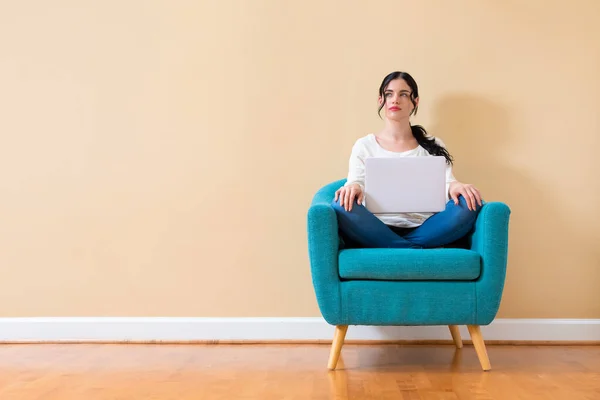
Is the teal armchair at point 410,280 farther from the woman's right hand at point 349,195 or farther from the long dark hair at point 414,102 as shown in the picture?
the long dark hair at point 414,102

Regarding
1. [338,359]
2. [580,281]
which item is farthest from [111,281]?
[580,281]

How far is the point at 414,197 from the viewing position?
2.69 meters

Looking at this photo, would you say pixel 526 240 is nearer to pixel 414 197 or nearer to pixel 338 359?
pixel 414 197

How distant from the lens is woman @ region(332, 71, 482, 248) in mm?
2631

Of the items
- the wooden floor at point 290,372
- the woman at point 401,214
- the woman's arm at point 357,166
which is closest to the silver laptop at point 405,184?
the woman at point 401,214

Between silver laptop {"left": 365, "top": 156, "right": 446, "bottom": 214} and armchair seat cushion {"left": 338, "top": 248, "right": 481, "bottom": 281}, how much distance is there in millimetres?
234

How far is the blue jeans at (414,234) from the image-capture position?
261 cm

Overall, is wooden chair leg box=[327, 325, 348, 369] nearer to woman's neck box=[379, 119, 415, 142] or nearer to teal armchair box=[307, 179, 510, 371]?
teal armchair box=[307, 179, 510, 371]

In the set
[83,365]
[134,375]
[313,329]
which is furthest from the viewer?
[313,329]

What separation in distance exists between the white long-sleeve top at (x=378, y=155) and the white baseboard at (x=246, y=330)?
570 mm

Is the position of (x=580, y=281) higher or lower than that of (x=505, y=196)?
lower

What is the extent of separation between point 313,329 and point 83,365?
1048 millimetres

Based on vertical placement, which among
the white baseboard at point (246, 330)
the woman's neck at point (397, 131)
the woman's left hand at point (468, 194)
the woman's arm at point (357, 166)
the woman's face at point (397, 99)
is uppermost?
the woman's face at point (397, 99)

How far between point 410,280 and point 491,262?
308mm
